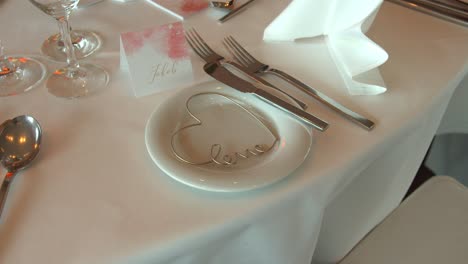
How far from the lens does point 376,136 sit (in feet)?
1.86

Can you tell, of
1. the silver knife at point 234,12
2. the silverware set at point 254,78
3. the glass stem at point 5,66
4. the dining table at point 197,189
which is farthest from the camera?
the silver knife at point 234,12

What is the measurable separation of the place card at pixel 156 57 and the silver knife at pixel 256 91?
41 millimetres

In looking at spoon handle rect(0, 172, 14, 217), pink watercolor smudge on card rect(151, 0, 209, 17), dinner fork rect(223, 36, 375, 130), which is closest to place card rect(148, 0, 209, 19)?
pink watercolor smudge on card rect(151, 0, 209, 17)

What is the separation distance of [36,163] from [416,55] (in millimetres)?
601

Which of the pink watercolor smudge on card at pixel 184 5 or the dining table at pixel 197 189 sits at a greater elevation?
the pink watercolor smudge on card at pixel 184 5

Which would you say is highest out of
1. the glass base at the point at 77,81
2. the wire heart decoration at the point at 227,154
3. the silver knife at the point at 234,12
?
the silver knife at the point at 234,12

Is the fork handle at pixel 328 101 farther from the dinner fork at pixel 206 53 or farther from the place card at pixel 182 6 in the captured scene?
the place card at pixel 182 6

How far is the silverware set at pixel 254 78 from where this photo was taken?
0.56 m

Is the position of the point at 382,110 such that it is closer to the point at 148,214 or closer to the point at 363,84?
the point at 363,84

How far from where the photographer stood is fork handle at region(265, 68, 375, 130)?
Answer: 0.58 metres

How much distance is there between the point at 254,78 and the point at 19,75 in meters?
0.36

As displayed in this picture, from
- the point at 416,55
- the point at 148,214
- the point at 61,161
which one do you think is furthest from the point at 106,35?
the point at 416,55

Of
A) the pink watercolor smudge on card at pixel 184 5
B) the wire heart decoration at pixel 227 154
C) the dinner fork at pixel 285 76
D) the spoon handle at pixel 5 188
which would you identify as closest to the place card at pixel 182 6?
the pink watercolor smudge on card at pixel 184 5

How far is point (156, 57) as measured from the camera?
24.5 inches
